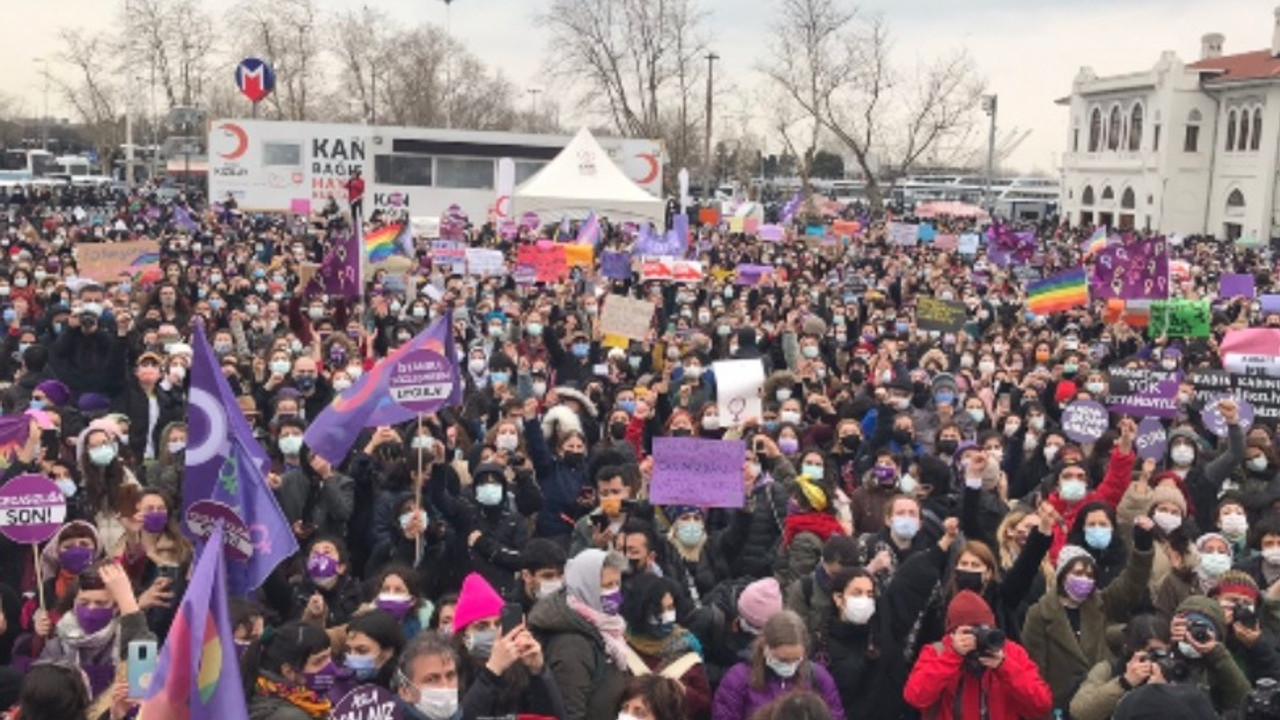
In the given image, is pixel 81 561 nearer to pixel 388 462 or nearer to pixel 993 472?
pixel 388 462

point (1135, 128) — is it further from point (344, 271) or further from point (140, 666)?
point (140, 666)

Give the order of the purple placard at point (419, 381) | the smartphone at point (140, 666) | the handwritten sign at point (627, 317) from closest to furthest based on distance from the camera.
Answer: the smartphone at point (140, 666), the purple placard at point (419, 381), the handwritten sign at point (627, 317)

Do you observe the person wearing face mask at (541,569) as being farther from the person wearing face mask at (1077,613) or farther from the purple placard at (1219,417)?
the purple placard at (1219,417)

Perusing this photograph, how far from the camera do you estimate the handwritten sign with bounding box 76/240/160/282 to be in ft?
50.2

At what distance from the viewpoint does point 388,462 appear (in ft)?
22.9

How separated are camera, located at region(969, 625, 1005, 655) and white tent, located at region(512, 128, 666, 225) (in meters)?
21.5

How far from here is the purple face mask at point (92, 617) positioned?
461cm

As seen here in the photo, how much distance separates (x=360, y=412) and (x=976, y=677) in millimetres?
3749

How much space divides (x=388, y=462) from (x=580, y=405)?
8.19 ft

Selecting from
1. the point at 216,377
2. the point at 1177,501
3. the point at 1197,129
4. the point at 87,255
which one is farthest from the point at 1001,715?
the point at 1197,129

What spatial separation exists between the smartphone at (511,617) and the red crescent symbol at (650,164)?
32.0 metres

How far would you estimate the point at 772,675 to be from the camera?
438cm

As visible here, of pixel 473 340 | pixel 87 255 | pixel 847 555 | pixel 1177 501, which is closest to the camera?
pixel 847 555

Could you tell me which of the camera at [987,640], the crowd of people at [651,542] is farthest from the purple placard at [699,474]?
the camera at [987,640]
